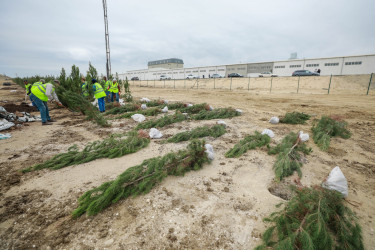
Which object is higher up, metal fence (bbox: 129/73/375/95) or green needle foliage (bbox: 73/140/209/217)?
metal fence (bbox: 129/73/375/95)

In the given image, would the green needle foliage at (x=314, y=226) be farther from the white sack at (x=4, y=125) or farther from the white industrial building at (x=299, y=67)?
the white industrial building at (x=299, y=67)

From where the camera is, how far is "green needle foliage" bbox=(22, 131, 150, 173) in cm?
350

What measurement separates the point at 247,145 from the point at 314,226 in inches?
101

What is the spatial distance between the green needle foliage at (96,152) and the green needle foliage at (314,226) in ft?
10.7

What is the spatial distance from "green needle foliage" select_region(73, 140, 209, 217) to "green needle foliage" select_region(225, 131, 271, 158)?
0.83 meters

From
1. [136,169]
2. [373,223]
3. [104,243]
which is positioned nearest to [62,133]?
[136,169]

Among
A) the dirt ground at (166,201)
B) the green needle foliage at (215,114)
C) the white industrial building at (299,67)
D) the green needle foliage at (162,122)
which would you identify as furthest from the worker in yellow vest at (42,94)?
the white industrial building at (299,67)

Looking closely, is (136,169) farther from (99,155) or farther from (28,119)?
(28,119)

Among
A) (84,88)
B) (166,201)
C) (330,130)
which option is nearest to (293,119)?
(330,130)

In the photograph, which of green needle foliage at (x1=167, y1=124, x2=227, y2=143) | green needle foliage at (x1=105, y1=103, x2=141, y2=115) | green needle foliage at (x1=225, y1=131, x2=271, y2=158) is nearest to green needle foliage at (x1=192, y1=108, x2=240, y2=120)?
green needle foliage at (x1=167, y1=124, x2=227, y2=143)

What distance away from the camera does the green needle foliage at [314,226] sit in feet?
5.25

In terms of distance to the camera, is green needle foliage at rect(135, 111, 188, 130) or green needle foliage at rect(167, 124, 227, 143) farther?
green needle foliage at rect(135, 111, 188, 130)

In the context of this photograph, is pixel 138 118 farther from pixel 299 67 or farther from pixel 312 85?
pixel 299 67

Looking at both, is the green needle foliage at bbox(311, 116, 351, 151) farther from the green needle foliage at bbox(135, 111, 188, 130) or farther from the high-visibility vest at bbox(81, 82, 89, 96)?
the high-visibility vest at bbox(81, 82, 89, 96)
